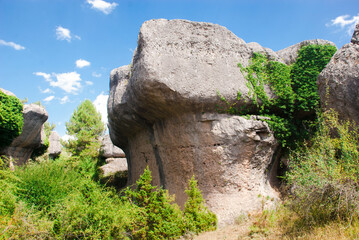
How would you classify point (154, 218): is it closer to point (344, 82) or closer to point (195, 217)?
point (195, 217)

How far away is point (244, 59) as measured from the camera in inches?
372

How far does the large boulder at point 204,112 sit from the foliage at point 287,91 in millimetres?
287

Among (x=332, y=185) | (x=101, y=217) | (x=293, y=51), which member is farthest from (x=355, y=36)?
(x=101, y=217)

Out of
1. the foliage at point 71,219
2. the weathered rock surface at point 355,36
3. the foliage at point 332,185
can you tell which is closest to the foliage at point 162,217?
the foliage at point 71,219

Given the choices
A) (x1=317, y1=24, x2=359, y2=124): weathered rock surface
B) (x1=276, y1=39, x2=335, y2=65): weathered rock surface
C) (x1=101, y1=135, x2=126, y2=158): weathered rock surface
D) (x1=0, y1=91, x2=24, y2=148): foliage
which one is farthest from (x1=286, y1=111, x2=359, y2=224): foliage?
(x1=101, y1=135, x2=126, y2=158): weathered rock surface

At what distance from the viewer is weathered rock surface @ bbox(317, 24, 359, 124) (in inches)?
240

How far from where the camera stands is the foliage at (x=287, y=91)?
903 cm

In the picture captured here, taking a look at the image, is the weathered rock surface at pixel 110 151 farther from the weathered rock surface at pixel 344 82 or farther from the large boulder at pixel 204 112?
the weathered rock surface at pixel 344 82

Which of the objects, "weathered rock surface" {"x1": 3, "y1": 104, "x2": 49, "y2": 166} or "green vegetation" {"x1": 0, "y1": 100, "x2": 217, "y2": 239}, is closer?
"green vegetation" {"x1": 0, "y1": 100, "x2": 217, "y2": 239}

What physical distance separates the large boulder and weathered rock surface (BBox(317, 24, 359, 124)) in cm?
249

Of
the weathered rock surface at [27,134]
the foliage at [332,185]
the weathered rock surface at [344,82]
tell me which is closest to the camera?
the foliage at [332,185]

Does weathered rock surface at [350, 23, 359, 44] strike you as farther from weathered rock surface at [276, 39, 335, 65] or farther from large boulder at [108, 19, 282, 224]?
weathered rock surface at [276, 39, 335, 65]

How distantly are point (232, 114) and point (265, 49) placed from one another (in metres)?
3.04

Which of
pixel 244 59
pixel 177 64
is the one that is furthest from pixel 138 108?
pixel 244 59
